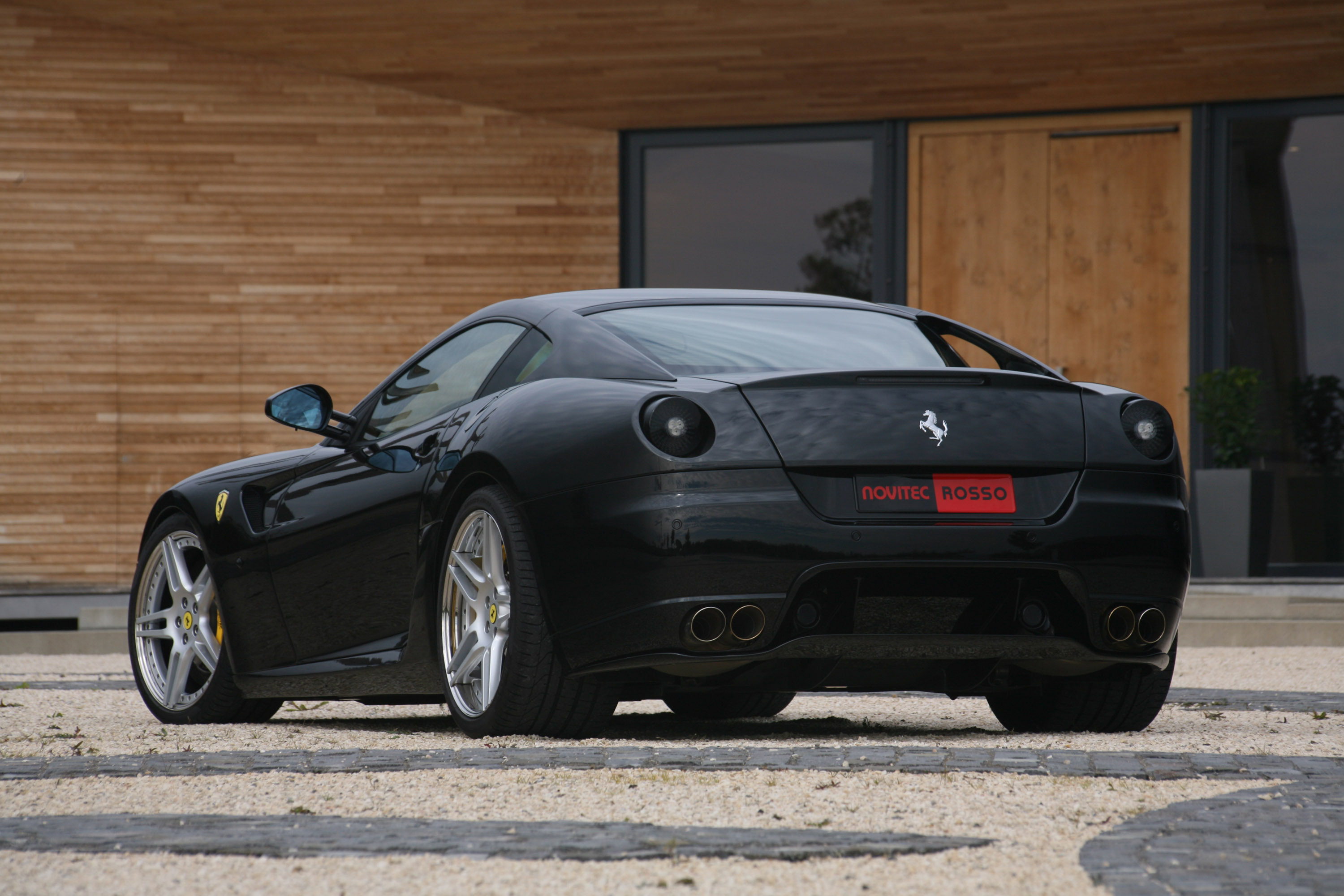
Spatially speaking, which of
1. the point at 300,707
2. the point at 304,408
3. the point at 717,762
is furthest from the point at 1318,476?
the point at 717,762

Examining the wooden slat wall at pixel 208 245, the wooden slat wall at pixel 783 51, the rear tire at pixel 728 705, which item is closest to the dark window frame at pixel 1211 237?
the wooden slat wall at pixel 783 51

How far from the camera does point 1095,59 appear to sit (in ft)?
47.5

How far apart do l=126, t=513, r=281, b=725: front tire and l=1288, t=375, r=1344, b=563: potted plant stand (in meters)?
11.5

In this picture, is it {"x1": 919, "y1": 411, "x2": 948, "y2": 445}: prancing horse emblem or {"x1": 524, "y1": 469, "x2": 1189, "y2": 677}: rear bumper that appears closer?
{"x1": 524, "y1": 469, "x2": 1189, "y2": 677}: rear bumper

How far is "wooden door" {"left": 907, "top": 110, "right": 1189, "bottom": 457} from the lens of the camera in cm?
1573

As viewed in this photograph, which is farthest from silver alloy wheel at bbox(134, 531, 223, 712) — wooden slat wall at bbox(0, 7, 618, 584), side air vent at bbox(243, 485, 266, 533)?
wooden slat wall at bbox(0, 7, 618, 584)

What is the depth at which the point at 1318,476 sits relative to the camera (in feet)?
49.5

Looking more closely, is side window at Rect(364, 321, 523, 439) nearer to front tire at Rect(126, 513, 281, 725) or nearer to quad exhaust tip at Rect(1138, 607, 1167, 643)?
front tire at Rect(126, 513, 281, 725)

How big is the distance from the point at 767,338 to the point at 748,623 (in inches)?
37.1

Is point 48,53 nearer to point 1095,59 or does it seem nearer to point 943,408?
point 1095,59

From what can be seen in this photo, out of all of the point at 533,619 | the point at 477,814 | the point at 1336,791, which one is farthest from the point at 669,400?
the point at 1336,791

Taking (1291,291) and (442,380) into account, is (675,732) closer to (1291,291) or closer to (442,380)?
(442,380)

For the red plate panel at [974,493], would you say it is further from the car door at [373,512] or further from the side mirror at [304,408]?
the side mirror at [304,408]

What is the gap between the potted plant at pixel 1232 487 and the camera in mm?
13719
